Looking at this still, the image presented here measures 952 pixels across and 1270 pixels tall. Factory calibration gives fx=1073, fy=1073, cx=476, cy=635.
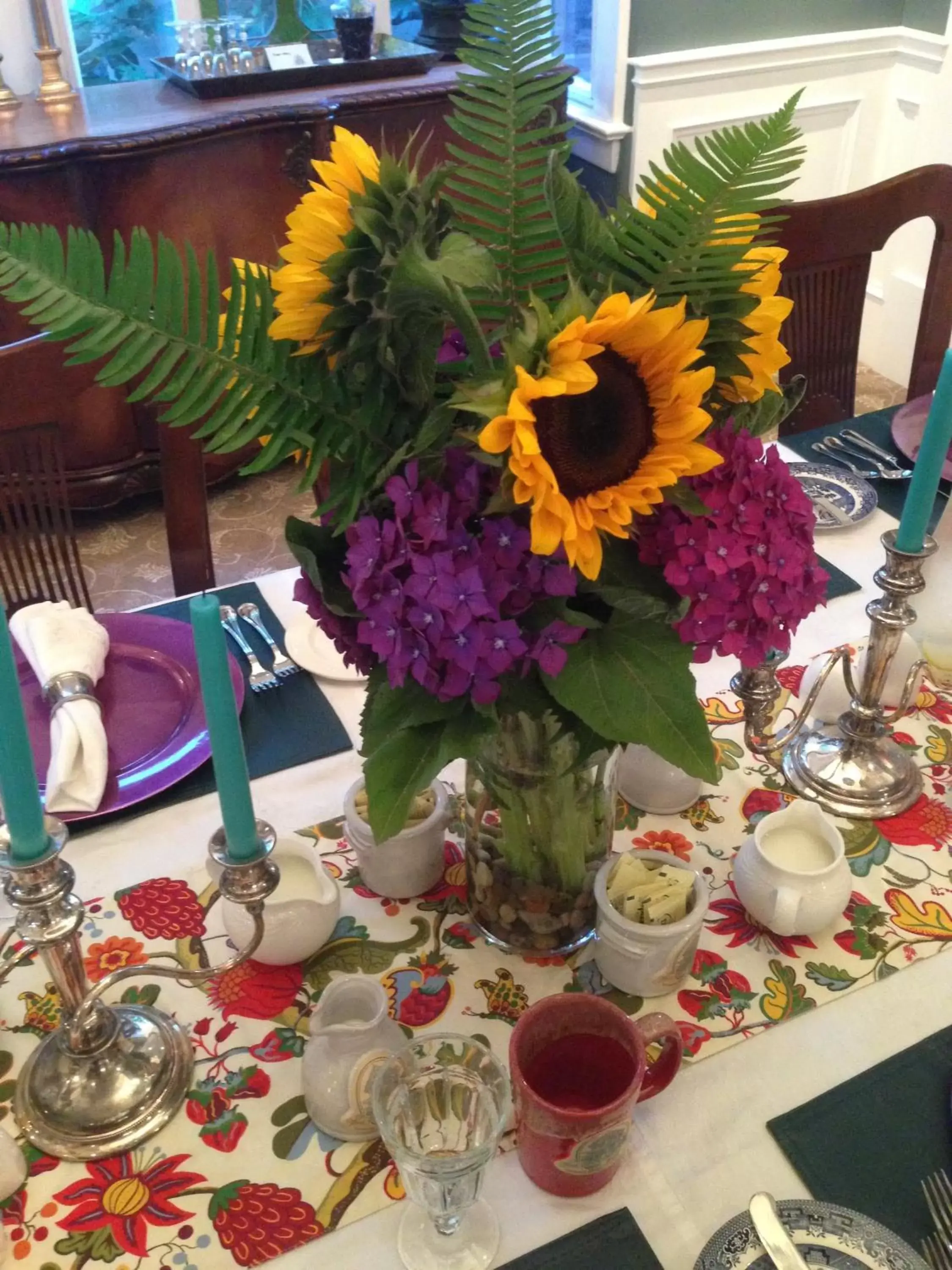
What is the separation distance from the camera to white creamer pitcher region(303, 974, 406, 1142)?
615mm

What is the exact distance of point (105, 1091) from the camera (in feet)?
2.14

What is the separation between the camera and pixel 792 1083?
664mm

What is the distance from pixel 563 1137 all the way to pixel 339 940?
0.25 metres

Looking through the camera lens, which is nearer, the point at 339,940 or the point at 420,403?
the point at 420,403

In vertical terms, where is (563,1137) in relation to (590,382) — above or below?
below

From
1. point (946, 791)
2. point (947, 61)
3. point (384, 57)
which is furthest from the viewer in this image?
point (947, 61)

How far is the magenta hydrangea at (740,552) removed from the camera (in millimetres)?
505

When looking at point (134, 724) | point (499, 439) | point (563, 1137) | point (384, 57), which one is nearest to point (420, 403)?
point (499, 439)

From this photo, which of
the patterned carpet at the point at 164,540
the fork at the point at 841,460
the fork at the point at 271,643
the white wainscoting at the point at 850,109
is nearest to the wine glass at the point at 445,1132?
the fork at the point at 271,643

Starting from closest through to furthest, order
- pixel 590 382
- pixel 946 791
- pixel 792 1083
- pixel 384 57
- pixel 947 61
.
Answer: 1. pixel 590 382
2. pixel 792 1083
3. pixel 946 791
4. pixel 384 57
5. pixel 947 61

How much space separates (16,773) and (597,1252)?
40 cm

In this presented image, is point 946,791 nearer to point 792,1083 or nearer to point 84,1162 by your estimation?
point 792,1083

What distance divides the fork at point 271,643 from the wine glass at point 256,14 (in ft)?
6.53

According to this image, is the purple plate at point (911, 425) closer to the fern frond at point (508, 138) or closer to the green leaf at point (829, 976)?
the green leaf at point (829, 976)
